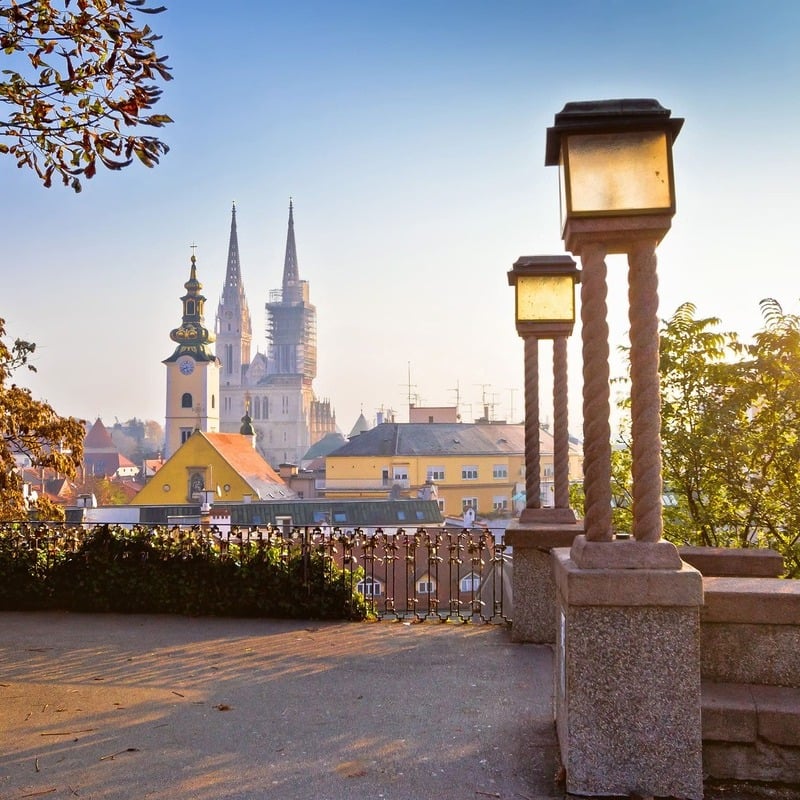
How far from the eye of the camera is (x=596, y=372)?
4.10m

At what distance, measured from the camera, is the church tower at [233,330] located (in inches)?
6112

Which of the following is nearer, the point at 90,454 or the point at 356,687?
the point at 356,687

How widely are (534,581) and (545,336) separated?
7.81ft

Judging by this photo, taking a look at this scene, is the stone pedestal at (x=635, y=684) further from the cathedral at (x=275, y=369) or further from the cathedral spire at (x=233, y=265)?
the cathedral spire at (x=233, y=265)

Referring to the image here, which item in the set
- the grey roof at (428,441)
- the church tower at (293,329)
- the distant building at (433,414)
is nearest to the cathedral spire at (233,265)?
the church tower at (293,329)

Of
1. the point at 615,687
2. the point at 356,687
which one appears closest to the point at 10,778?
the point at 356,687

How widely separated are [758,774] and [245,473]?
5730cm

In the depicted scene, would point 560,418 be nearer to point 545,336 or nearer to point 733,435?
point 545,336

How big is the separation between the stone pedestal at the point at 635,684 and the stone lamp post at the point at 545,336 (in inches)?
138

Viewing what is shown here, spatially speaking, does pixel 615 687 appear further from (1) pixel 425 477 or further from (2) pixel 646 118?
(1) pixel 425 477

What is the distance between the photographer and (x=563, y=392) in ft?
25.4

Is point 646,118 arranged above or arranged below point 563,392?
above

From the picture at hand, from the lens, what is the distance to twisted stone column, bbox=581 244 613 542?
410 cm

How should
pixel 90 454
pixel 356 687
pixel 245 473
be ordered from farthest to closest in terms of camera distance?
1. pixel 90 454
2. pixel 245 473
3. pixel 356 687
